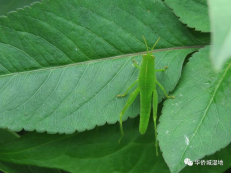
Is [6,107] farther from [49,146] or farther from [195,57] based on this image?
[195,57]

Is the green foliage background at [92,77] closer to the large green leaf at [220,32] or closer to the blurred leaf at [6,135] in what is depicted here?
the blurred leaf at [6,135]

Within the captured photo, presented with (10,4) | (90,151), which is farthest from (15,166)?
(10,4)

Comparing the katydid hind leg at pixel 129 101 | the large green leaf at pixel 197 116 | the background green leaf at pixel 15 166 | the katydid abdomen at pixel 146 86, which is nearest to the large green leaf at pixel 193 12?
the large green leaf at pixel 197 116

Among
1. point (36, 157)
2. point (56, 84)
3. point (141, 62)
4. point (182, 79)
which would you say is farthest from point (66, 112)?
point (182, 79)

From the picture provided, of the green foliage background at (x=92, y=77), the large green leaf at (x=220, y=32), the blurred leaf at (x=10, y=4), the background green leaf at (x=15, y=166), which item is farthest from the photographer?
the blurred leaf at (x=10, y=4)

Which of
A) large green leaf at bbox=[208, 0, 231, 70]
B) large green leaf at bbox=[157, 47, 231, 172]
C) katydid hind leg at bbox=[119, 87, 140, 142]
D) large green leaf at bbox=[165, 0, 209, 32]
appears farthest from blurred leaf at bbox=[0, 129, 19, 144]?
large green leaf at bbox=[208, 0, 231, 70]

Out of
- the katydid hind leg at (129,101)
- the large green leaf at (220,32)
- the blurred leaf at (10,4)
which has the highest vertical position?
the large green leaf at (220,32)

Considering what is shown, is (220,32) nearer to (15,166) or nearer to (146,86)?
(146,86)
